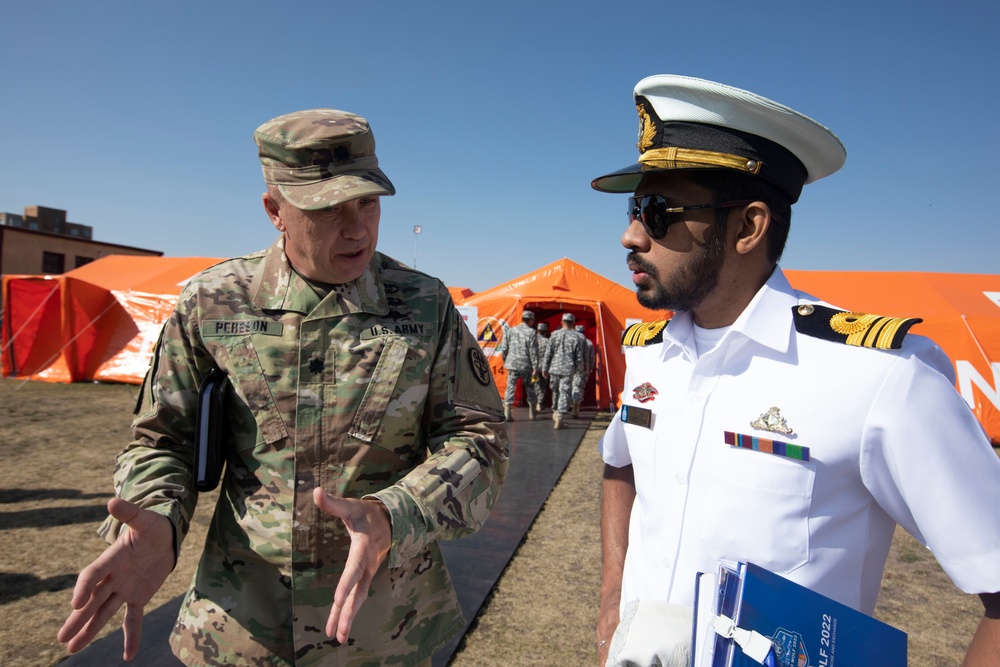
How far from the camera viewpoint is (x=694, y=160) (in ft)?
4.88

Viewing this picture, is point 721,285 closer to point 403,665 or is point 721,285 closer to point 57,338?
point 403,665

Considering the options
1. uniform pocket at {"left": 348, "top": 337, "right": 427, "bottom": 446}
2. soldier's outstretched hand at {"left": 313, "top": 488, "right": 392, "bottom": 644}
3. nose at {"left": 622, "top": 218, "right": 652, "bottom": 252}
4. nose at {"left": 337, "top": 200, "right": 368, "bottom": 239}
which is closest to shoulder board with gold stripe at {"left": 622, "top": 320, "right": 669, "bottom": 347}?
nose at {"left": 622, "top": 218, "right": 652, "bottom": 252}

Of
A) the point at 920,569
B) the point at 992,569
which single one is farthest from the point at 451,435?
the point at 920,569

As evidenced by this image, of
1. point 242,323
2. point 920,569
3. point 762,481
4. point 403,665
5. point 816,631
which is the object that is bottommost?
point 920,569

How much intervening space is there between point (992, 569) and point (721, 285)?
30.7 inches

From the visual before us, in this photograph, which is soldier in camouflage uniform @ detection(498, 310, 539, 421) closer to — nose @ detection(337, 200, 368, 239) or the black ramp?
the black ramp

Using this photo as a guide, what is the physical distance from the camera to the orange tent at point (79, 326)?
44.6 ft

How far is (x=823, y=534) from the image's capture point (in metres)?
1.27

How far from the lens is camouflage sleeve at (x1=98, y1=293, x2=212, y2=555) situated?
1.50m

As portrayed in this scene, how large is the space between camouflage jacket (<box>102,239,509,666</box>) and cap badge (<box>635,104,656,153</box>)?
0.79 m

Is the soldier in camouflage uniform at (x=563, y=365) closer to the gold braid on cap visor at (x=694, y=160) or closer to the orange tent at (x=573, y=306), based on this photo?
the orange tent at (x=573, y=306)

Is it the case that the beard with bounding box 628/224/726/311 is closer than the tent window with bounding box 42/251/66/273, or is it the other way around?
the beard with bounding box 628/224/726/311

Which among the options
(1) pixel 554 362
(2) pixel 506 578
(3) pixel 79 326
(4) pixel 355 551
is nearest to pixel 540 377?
(1) pixel 554 362

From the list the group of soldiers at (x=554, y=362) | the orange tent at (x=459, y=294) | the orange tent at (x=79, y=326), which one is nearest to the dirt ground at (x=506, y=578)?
the group of soldiers at (x=554, y=362)
